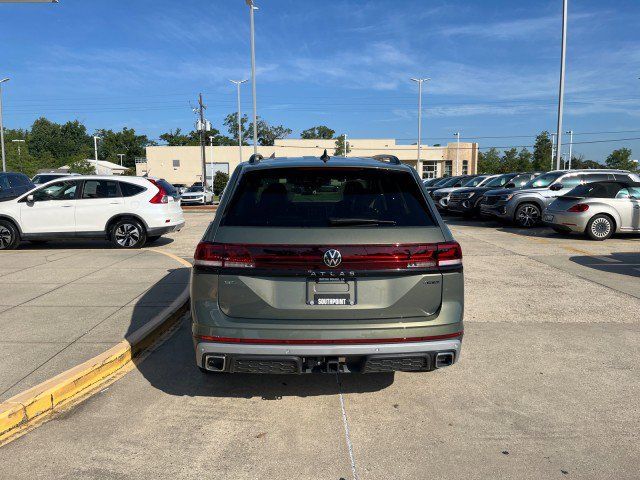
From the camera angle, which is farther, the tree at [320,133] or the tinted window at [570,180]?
the tree at [320,133]

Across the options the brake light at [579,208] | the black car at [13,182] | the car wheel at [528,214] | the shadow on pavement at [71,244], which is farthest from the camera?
the car wheel at [528,214]

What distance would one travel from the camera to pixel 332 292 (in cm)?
343

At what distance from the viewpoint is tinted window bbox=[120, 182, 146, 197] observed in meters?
11.7

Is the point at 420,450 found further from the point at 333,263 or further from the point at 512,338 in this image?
the point at 512,338

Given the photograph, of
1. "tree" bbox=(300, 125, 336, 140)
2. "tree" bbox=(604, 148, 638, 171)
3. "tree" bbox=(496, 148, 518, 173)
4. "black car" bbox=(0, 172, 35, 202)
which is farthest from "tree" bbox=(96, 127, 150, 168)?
"black car" bbox=(0, 172, 35, 202)

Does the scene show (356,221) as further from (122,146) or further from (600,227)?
(122,146)

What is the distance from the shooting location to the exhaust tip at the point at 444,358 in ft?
11.7

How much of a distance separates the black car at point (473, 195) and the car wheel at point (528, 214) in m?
2.66

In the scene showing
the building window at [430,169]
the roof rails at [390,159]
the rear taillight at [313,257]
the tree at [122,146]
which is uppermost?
the tree at [122,146]

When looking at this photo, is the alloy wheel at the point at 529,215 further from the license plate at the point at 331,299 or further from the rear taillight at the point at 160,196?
the license plate at the point at 331,299

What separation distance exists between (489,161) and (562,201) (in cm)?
6575

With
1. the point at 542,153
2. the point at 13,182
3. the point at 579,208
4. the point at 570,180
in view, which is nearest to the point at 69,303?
the point at 13,182

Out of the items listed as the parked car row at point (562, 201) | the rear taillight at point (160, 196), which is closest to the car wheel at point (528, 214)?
the parked car row at point (562, 201)

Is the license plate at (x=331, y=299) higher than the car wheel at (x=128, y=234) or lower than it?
higher
